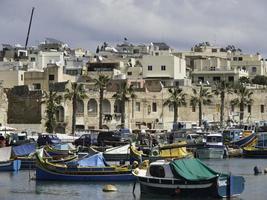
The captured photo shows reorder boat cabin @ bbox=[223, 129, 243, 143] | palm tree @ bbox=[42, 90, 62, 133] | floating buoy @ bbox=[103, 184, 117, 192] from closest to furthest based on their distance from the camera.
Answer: floating buoy @ bbox=[103, 184, 117, 192]
boat cabin @ bbox=[223, 129, 243, 143]
palm tree @ bbox=[42, 90, 62, 133]

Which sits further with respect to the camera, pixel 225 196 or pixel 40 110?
pixel 40 110

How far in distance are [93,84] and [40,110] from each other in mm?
13277

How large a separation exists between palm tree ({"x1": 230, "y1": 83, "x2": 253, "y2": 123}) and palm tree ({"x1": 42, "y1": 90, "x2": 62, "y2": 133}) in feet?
91.2

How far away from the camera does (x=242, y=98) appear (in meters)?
113

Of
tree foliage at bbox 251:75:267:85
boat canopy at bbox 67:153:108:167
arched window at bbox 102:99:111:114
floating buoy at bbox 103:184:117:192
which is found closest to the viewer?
floating buoy at bbox 103:184:117:192

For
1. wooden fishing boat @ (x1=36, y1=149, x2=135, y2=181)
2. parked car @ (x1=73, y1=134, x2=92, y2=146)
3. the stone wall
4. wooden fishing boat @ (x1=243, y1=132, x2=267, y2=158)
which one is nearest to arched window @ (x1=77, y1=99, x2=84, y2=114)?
the stone wall

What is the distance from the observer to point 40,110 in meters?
97.7

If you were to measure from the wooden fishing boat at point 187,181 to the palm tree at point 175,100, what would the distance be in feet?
191

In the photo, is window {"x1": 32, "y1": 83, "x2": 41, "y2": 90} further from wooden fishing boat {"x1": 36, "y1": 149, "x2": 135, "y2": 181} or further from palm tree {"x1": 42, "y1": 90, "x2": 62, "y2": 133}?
wooden fishing boat {"x1": 36, "y1": 149, "x2": 135, "y2": 181}

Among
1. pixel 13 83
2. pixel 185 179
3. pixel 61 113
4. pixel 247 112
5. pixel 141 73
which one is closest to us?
pixel 185 179

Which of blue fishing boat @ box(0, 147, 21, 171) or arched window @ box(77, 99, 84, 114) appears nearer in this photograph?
blue fishing boat @ box(0, 147, 21, 171)

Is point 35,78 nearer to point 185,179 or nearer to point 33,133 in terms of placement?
point 33,133

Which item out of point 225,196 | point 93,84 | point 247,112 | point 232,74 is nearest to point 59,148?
point 225,196

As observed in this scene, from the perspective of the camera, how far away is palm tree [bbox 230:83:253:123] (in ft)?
371
